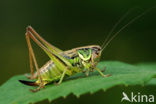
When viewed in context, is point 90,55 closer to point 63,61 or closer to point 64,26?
point 63,61

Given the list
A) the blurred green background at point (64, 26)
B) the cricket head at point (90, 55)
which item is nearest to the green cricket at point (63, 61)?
the cricket head at point (90, 55)

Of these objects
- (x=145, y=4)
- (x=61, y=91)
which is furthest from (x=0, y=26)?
(x=61, y=91)

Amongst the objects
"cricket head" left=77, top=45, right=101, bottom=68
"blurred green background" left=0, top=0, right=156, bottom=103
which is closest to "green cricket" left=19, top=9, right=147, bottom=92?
"cricket head" left=77, top=45, right=101, bottom=68

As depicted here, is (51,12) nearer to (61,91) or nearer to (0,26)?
(0,26)

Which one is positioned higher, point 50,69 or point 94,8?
point 94,8

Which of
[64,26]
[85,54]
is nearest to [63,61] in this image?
[85,54]

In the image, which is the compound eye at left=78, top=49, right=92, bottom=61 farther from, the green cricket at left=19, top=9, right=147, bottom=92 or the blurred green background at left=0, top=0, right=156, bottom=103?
the blurred green background at left=0, top=0, right=156, bottom=103

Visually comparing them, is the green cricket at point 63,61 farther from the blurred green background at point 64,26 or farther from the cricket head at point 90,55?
the blurred green background at point 64,26
